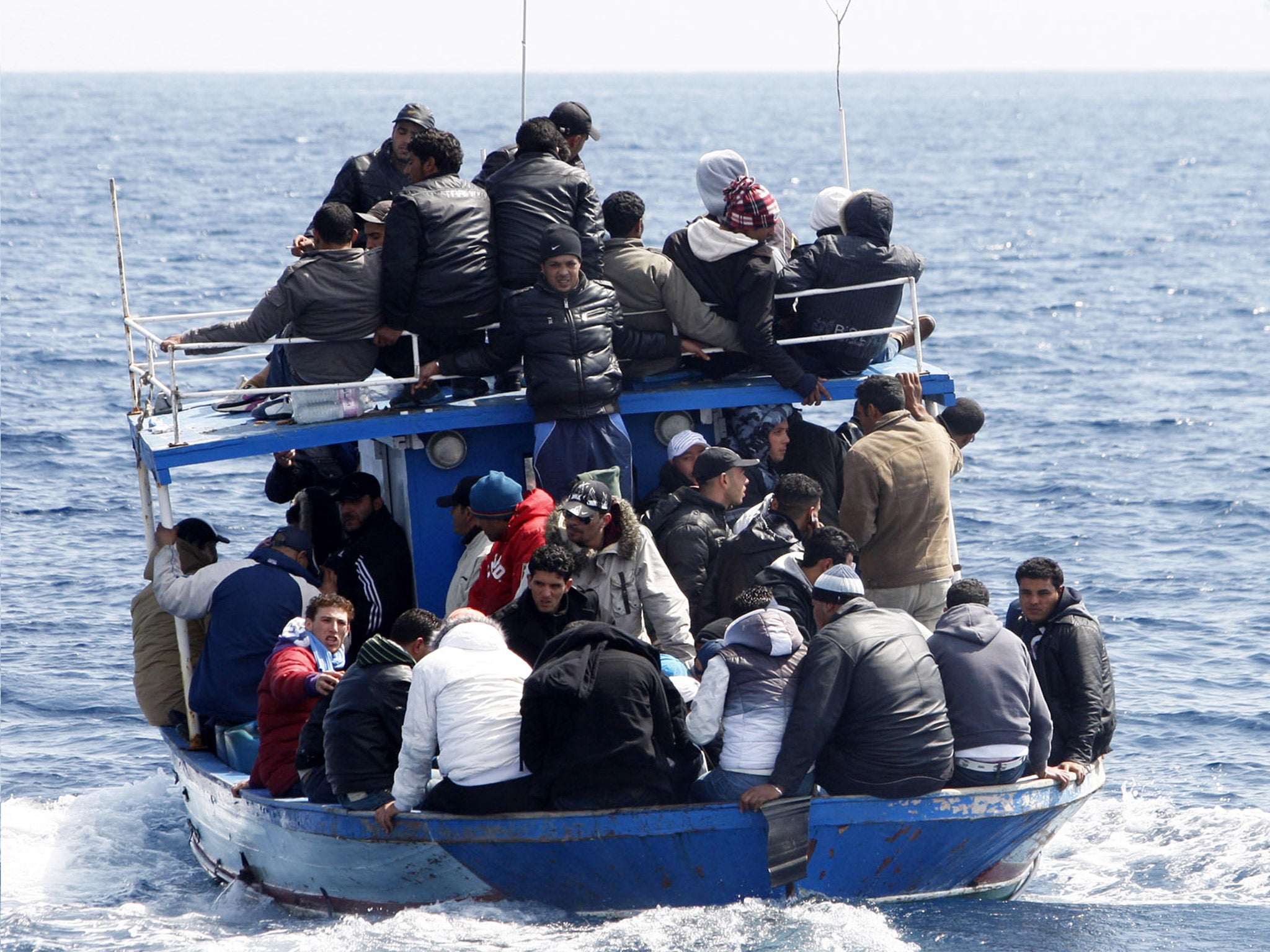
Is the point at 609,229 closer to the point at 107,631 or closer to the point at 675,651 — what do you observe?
the point at 675,651

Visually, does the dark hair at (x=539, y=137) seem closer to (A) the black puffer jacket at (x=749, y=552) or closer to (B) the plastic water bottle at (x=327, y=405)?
(B) the plastic water bottle at (x=327, y=405)

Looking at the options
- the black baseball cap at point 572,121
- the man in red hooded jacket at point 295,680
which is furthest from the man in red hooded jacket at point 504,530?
the black baseball cap at point 572,121

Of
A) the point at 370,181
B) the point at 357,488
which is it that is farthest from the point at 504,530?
the point at 370,181

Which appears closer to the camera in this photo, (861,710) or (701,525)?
(861,710)

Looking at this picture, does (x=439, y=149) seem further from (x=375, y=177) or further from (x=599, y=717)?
(x=599, y=717)

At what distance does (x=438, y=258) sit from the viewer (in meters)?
11.1

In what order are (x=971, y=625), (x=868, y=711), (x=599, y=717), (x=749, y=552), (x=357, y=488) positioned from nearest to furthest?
(x=599, y=717), (x=868, y=711), (x=971, y=625), (x=749, y=552), (x=357, y=488)

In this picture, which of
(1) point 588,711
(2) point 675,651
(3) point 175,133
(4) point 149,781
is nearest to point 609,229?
(2) point 675,651

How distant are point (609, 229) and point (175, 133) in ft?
319

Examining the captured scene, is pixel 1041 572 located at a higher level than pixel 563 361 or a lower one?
lower

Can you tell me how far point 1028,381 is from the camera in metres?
33.5

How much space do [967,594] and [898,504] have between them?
1.41 metres

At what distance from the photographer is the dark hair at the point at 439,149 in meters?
11.1

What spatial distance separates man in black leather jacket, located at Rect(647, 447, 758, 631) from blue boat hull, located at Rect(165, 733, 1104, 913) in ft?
5.77
